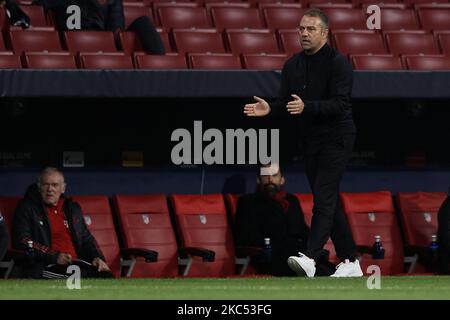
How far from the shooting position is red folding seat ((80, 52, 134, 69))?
1095 centimetres

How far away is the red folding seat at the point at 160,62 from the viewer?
439 inches

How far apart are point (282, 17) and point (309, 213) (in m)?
2.39

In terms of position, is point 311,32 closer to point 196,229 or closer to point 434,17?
point 196,229

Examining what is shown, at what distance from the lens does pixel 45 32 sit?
37.7ft

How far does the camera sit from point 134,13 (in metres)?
12.5

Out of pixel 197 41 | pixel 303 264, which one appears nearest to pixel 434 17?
pixel 197 41

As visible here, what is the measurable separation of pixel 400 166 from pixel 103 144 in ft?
8.75

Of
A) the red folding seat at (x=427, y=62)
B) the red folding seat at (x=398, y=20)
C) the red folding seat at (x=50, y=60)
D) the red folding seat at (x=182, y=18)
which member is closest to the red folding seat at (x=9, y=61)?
the red folding seat at (x=50, y=60)

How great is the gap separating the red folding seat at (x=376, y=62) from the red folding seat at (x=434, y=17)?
155cm

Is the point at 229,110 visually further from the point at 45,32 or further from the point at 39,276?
the point at 39,276

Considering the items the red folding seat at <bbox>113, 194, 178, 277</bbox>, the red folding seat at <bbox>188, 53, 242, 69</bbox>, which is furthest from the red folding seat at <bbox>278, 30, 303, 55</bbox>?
the red folding seat at <bbox>113, 194, 178, 277</bbox>

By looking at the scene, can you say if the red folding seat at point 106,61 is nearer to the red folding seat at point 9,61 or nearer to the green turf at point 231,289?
the red folding seat at point 9,61

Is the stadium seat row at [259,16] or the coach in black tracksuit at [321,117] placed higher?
the stadium seat row at [259,16]

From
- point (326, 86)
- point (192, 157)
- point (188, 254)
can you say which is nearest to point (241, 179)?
point (192, 157)
